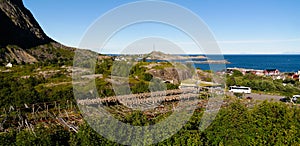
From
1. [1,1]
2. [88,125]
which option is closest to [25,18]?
[1,1]

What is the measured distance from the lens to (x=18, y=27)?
8212cm

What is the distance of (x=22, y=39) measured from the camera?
8012 centimetres

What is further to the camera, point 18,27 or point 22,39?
point 18,27

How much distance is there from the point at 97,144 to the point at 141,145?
1519 mm

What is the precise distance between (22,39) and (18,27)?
15.9ft

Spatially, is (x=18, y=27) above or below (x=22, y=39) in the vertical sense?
above

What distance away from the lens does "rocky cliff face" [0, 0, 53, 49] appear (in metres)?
75.8

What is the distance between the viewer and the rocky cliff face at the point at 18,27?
75.8 meters

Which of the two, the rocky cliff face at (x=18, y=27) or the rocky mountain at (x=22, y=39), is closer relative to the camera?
the rocky mountain at (x=22, y=39)

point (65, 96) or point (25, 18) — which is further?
point (25, 18)

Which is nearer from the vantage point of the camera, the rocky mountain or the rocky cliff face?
the rocky mountain

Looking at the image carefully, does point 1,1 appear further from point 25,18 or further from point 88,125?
point 88,125

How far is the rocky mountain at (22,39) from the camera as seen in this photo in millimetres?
68750

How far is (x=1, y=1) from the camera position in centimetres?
8294
